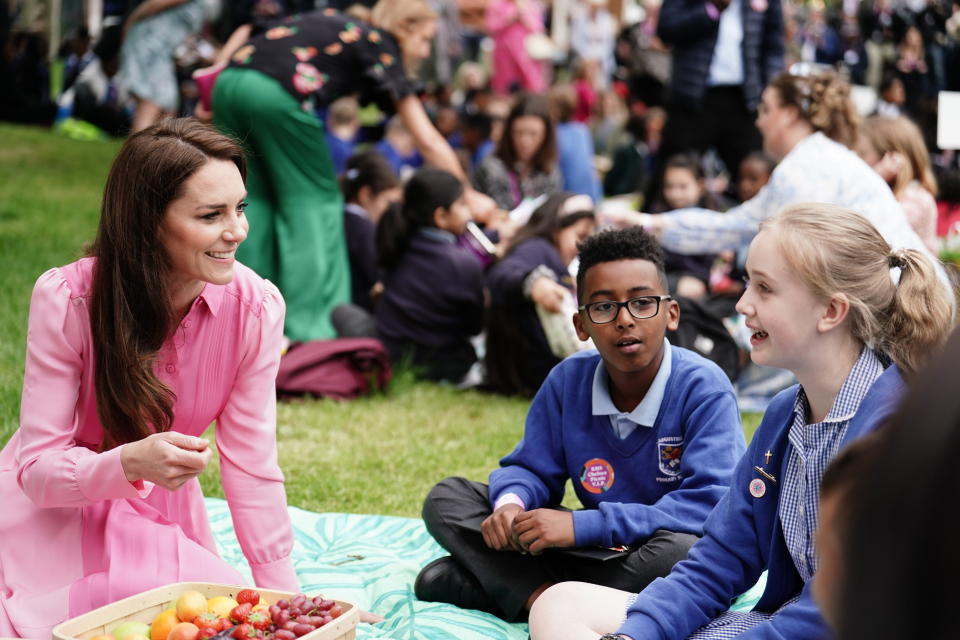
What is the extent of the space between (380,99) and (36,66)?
7.67m

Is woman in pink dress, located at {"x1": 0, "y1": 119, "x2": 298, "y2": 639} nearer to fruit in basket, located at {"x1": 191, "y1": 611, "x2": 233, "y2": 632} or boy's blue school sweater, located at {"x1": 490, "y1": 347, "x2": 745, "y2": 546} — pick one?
fruit in basket, located at {"x1": 191, "y1": 611, "x2": 233, "y2": 632}

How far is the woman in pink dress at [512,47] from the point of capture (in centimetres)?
1306

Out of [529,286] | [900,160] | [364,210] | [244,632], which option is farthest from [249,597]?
[364,210]

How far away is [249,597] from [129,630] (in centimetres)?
23

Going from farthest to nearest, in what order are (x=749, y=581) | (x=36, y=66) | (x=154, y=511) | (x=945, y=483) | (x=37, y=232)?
(x=36, y=66) → (x=37, y=232) → (x=154, y=511) → (x=749, y=581) → (x=945, y=483)

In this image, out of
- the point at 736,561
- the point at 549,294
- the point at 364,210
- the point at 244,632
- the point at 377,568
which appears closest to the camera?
the point at 244,632

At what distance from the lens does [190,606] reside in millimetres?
2289

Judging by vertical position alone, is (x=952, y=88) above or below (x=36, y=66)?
above

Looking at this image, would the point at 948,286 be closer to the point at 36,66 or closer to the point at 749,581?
the point at 749,581

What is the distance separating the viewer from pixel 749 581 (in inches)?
95.6

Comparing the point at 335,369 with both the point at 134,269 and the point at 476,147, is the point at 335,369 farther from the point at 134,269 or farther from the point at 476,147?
the point at 476,147

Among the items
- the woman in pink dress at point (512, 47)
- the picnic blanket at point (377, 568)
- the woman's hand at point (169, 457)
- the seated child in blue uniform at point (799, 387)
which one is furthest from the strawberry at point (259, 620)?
the woman in pink dress at point (512, 47)

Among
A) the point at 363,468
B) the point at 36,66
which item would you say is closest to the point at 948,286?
the point at 363,468

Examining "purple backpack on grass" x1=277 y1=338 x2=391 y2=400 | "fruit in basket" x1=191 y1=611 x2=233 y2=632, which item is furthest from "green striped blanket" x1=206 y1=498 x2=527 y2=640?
"purple backpack on grass" x1=277 y1=338 x2=391 y2=400
